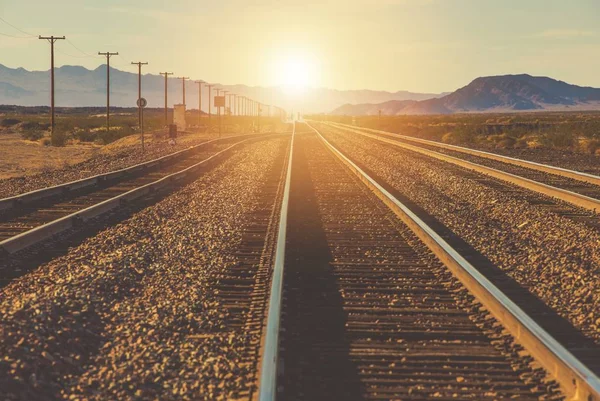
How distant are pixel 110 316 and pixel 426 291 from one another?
3128 millimetres

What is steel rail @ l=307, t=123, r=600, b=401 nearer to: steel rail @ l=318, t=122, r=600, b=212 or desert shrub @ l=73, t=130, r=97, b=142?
steel rail @ l=318, t=122, r=600, b=212

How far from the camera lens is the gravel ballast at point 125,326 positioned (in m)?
4.70

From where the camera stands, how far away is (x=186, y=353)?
5.30m

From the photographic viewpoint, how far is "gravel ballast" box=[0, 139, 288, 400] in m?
4.70

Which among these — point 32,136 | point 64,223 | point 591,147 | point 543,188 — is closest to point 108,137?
point 32,136

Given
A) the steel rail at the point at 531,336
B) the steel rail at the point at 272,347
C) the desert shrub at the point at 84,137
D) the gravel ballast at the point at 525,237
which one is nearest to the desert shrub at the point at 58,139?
the desert shrub at the point at 84,137

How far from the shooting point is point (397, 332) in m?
5.82

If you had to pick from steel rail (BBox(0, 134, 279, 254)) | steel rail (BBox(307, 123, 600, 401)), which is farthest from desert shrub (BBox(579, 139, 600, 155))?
steel rail (BBox(307, 123, 600, 401))

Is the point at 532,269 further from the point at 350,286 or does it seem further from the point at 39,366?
the point at 39,366

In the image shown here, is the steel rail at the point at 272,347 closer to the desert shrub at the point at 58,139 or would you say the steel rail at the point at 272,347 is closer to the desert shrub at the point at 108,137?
the desert shrub at the point at 58,139

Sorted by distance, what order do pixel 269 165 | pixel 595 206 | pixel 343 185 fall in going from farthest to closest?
pixel 269 165
pixel 343 185
pixel 595 206

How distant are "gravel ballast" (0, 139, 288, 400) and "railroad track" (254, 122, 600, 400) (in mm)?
513

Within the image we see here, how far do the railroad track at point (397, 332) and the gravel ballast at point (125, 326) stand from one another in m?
0.51

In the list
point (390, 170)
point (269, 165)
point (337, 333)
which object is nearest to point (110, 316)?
point (337, 333)
